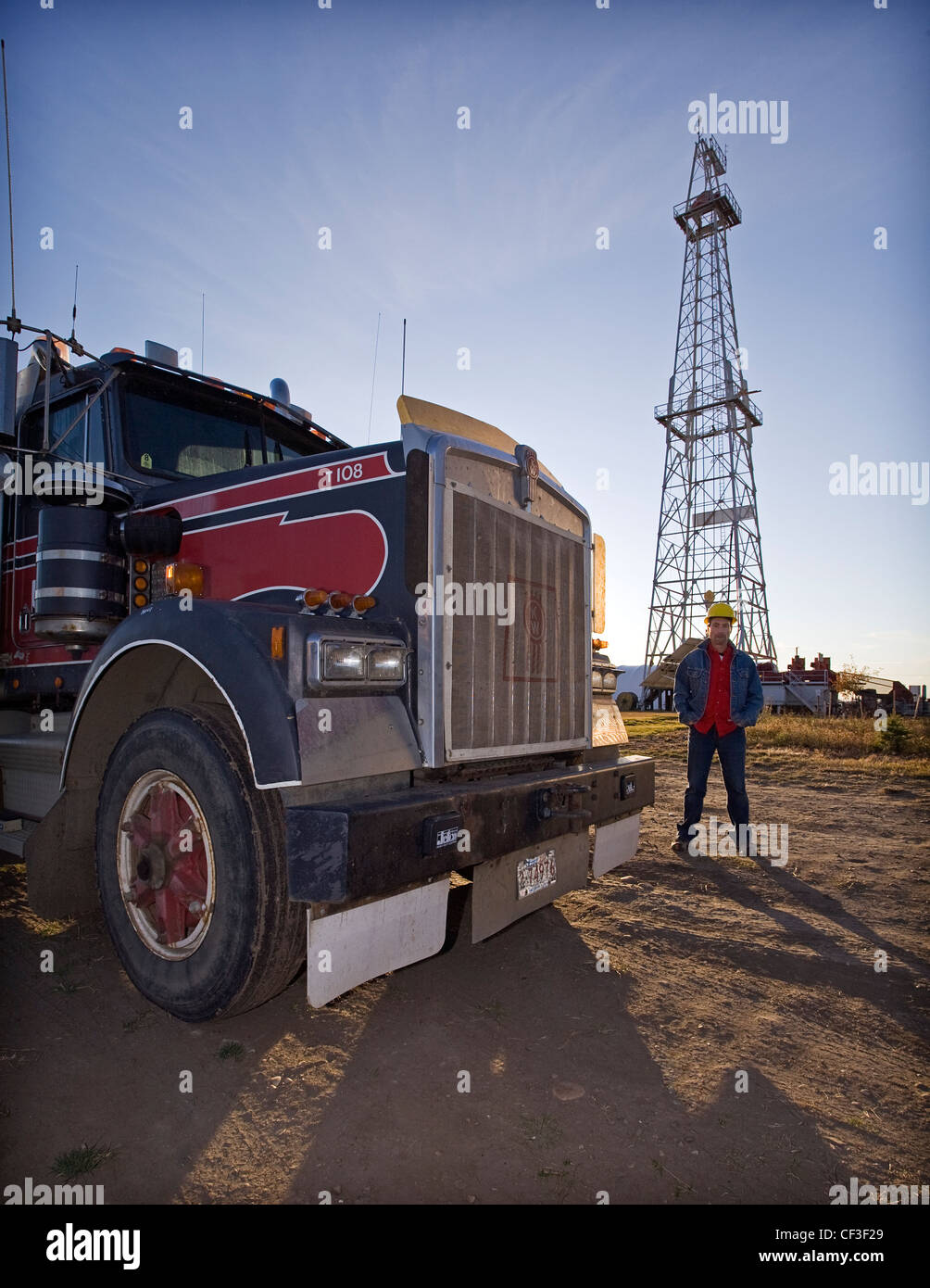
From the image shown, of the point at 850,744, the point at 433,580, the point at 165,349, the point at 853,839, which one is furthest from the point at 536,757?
the point at 850,744

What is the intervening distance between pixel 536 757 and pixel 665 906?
1411 mm

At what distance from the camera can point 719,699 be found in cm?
589

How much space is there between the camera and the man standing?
5.80 m

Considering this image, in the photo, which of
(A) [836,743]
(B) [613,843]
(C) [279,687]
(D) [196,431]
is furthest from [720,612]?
(A) [836,743]

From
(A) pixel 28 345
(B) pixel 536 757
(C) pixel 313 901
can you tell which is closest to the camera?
(C) pixel 313 901

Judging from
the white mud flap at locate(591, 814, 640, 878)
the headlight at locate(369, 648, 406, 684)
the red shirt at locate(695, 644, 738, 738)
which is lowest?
the white mud flap at locate(591, 814, 640, 878)

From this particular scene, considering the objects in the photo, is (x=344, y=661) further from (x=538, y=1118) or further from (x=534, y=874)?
(x=538, y=1118)

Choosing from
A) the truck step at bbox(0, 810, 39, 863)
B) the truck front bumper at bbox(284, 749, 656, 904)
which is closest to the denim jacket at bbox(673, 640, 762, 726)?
the truck front bumper at bbox(284, 749, 656, 904)

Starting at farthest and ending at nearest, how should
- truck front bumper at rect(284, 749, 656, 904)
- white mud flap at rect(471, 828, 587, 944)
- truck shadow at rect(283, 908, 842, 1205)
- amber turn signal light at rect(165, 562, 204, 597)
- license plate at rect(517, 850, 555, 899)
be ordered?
amber turn signal light at rect(165, 562, 204, 597)
license plate at rect(517, 850, 555, 899)
white mud flap at rect(471, 828, 587, 944)
truck front bumper at rect(284, 749, 656, 904)
truck shadow at rect(283, 908, 842, 1205)

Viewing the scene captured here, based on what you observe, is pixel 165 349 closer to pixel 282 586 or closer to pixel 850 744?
pixel 282 586

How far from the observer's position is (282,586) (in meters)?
3.46

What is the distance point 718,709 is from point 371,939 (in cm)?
411

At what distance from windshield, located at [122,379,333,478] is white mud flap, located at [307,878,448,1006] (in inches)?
105

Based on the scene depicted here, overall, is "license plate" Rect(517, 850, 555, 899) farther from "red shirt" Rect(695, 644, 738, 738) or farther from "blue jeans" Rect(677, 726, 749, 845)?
"red shirt" Rect(695, 644, 738, 738)
